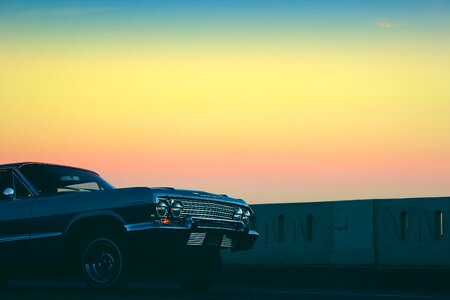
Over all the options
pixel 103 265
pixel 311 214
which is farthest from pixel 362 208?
pixel 103 265

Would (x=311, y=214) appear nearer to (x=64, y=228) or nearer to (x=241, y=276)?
(x=241, y=276)

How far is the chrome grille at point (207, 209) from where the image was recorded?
11883mm

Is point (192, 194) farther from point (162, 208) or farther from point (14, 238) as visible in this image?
point (14, 238)

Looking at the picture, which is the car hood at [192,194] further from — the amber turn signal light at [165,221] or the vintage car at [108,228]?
the amber turn signal light at [165,221]

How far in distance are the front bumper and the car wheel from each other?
1.05 feet

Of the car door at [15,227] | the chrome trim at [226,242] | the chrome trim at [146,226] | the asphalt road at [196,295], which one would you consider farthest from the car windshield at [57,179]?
the chrome trim at [226,242]

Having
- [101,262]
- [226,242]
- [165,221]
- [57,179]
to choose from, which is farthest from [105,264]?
[57,179]

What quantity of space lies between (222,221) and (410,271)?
3.12 m

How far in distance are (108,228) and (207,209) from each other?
1129 millimetres

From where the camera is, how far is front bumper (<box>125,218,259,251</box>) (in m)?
11.5

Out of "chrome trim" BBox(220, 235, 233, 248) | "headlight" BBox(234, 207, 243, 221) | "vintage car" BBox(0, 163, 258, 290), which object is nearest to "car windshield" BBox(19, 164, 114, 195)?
"vintage car" BBox(0, 163, 258, 290)

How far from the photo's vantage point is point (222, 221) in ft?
40.4

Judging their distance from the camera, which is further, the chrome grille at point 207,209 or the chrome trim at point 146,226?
the chrome grille at point 207,209

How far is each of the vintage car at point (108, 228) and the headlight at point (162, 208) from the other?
0.01 m
